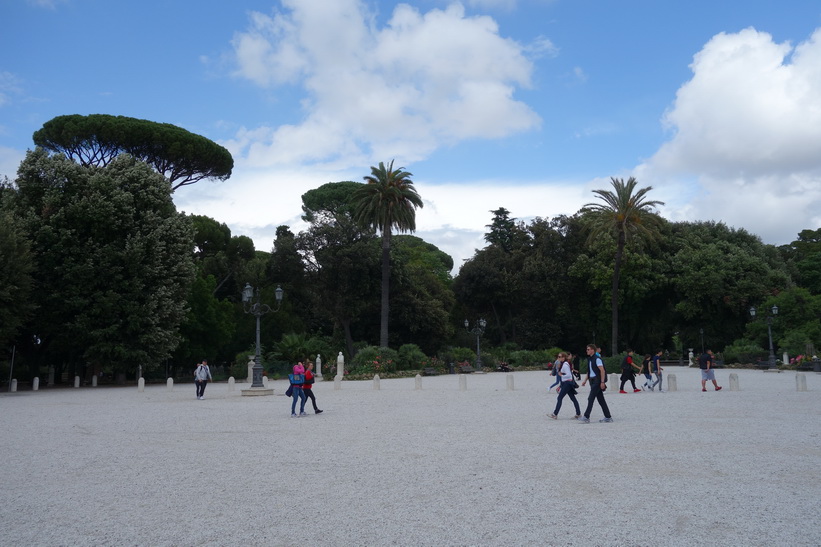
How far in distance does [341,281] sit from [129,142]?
17690mm

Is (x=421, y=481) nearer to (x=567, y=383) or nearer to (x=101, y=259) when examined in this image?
(x=567, y=383)

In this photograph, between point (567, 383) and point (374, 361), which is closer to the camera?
point (567, 383)

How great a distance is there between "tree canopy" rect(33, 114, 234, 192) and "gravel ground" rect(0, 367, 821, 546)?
105 ft

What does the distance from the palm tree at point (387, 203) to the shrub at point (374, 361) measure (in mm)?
5469

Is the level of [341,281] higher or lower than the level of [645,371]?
higher

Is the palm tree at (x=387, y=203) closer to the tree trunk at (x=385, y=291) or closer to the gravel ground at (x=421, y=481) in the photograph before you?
the tree trunk at (x=385, y=291)

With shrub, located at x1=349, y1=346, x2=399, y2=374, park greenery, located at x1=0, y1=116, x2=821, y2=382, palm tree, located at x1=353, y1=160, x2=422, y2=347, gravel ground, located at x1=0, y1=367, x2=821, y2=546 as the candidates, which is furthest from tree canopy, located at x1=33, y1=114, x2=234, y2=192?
gravel ground, located at x1=0, y1=367, x2=821, y2=546

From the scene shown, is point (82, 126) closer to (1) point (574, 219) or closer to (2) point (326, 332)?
(2) point (326, 332)

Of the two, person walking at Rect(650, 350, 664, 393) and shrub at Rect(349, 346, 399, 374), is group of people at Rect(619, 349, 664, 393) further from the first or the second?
shrub at Rect(349, 346, 399, 374)

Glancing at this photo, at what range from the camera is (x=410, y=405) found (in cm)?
1969

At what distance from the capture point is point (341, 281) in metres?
50.7

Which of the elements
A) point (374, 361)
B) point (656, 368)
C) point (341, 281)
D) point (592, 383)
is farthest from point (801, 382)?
point (341, 281)

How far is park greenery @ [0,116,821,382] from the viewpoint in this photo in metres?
33.5

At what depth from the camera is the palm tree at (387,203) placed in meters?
47.0
